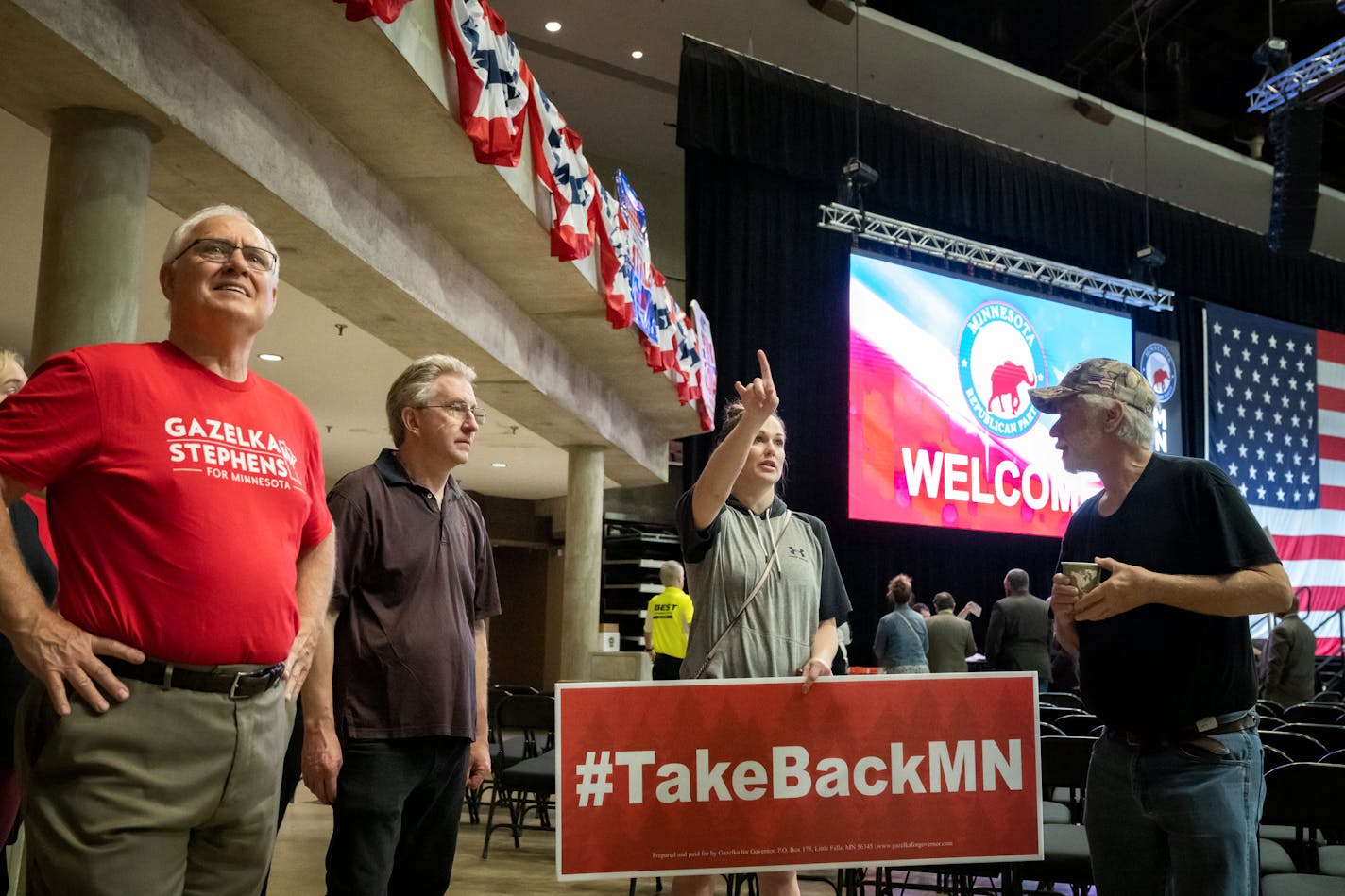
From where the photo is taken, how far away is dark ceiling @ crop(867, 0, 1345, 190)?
15.3 m

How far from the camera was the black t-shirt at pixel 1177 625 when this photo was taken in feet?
7.52

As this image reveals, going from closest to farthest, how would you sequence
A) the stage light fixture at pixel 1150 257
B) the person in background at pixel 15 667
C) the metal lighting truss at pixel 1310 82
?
the person in background at pixel 15 667 → the metal lighting truss at pixel 1310 82 → the stage light fixture at pixel 1150 257

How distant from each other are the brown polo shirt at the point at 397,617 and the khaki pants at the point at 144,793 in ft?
2.22

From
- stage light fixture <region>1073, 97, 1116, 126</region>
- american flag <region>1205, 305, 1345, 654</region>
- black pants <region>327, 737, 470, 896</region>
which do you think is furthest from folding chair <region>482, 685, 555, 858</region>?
american flag <region>1205, 305, 1345, 654</region>

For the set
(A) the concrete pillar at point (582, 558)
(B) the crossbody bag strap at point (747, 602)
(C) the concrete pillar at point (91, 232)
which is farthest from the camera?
(A) the concrete pillar at point (582, 558)

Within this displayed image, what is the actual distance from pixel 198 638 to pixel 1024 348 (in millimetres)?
13666

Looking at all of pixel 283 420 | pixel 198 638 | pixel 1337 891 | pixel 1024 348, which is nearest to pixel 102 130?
pixel 283 420

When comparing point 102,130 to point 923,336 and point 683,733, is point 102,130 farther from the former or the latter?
point 923,336

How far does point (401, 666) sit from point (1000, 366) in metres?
12.6

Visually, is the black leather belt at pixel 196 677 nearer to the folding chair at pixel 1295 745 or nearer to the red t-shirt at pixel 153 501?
the red t-shirt at pixel 153 501

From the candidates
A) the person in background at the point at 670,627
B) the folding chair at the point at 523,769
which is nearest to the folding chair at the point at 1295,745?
the folding chair at the point at 523,769

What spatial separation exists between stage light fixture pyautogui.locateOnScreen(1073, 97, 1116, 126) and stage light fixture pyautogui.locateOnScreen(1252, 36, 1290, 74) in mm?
4435

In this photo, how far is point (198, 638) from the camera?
178 cm

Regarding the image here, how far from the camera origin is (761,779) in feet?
9.20
